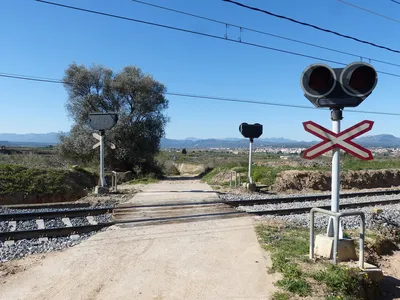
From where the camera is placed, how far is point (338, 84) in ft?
18.5

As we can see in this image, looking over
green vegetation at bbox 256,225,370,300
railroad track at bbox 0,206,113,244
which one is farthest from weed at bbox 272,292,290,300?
railroad track at bbox 0,206,113,244

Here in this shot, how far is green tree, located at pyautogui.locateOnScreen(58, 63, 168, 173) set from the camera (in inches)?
1203

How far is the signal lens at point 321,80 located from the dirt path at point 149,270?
3.11 metres

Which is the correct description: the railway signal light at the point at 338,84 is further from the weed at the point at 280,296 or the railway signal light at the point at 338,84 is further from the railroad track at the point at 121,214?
the railroad track at the point at 121,214

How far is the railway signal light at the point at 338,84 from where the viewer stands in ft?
18.0

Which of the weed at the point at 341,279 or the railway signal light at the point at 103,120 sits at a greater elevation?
the railway signal light at the point at 103,120

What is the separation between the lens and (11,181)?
46.5 ft

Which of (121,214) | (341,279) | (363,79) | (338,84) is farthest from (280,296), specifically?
(121,214)

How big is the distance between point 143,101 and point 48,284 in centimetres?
2799

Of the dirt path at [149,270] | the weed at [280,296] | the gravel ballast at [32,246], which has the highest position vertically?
the weed at [280,296]

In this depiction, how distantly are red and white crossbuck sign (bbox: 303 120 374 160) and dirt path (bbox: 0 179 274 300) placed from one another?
2171 millimetres

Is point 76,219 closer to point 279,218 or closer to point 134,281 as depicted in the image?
point 134,281

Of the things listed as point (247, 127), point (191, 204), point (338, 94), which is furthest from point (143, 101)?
point (338, 94)

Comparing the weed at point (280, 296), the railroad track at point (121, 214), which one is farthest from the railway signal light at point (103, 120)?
the weed at point (280, 296)
